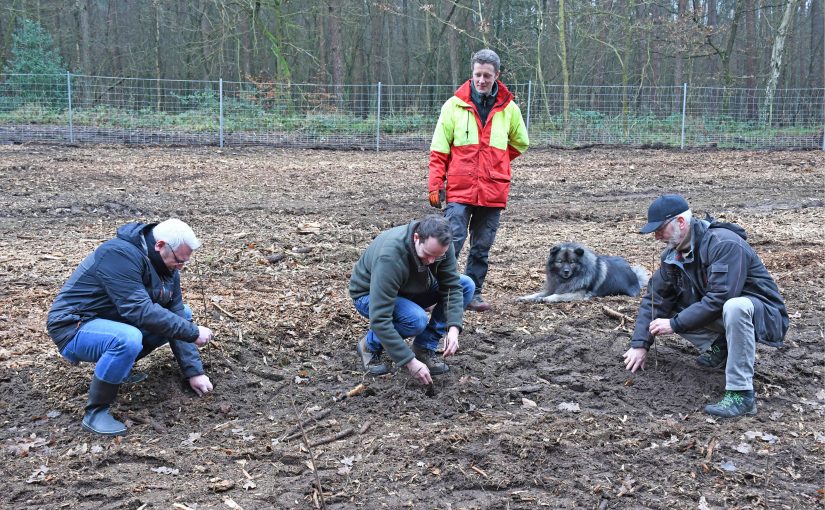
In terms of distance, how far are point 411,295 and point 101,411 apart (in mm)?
1946

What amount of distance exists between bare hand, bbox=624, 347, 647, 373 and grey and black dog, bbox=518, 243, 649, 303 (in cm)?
170

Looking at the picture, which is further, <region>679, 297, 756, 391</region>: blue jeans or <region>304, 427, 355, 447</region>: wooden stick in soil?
<region>679, 297, 756, 391</region>: blue jeans

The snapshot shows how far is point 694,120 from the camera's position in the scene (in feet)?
55.2

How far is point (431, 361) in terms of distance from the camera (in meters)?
4.91

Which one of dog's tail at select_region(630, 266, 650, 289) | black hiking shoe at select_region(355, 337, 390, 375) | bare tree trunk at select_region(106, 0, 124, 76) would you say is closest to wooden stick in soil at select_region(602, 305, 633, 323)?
dog's tail at select_region(630, 266, 650, 289)

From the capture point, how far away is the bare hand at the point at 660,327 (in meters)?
4.36

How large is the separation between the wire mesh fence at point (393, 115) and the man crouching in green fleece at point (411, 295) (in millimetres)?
11946

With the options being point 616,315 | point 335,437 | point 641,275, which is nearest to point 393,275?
point 335,437

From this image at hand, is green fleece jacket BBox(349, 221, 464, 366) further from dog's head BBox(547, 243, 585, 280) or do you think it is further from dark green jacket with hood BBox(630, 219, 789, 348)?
dog's head BBox(547, 243, 585, 280)

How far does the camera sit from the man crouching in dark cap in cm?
421

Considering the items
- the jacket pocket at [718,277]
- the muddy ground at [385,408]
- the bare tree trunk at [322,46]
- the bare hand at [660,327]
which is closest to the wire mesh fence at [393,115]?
the bare tree trunk at [322,46]

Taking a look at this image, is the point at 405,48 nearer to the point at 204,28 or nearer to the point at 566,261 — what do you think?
the point at 204,28

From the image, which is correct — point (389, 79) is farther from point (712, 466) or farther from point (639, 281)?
point (712, 466)

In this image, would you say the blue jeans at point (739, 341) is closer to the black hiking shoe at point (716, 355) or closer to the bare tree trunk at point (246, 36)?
the black hiking shoe at point (716, 355)
